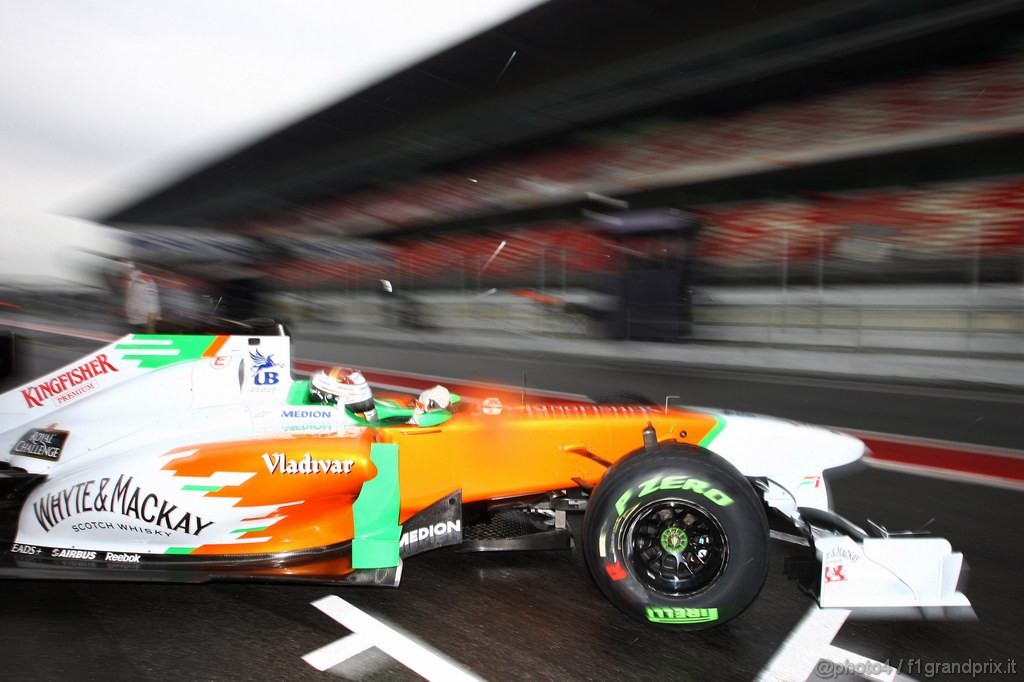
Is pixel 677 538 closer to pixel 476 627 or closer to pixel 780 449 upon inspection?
pixel 780 449

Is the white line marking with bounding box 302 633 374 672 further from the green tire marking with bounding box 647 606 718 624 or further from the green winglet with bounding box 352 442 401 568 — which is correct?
the green tire marking with bounding box 647 606 718 624

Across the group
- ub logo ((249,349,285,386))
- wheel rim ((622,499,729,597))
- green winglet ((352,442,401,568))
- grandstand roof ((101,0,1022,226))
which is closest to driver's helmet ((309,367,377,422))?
ub logo ((249,349,285,386))

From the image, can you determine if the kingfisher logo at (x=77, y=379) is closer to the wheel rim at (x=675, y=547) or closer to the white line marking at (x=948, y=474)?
the wheel rim at (x=675, y=547)

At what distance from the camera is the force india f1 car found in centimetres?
239

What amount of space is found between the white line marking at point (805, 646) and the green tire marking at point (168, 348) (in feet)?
9.36

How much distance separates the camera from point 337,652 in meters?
2.33

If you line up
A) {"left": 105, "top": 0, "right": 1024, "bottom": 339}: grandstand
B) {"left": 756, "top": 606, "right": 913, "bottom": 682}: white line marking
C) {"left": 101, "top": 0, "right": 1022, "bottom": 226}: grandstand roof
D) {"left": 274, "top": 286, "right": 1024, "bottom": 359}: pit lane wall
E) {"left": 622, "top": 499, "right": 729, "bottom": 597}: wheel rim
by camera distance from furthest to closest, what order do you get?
1. {"left": 101, "top": 0, "right": 1022, "bottom": 226}: grandstand roof
2. {"left": 105, "top": 0, "right": 1024, "bottom": 339}: grandstand
3. {"left": 274, "top": 286, "right": 1024, "bottom": 359}: pit lane wall
4. {"left": 622, "top": 499, "right": 729, "bottom": 597}: wheel rim
5. {"left": 756, "top": 606, "right": 913, "bottom": 682}: white line marking

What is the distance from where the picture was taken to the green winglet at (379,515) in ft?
8.75

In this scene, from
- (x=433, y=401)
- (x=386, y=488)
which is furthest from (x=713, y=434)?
(x=386, y=488)

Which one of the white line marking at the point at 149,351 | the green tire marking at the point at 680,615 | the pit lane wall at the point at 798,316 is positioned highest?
the pit lane wall at the point at 798,316

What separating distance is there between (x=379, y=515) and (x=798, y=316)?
9.74m

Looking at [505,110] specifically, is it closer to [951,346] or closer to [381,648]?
[951,346]

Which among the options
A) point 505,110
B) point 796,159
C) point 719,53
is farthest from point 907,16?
point 505,110

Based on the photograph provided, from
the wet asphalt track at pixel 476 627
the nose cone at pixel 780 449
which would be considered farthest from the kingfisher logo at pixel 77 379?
the nose cone at pixel 780 449
